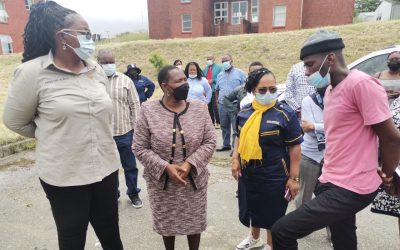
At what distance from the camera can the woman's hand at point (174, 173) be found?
8.09 ft

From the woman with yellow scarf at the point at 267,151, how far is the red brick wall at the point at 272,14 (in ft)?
71.4

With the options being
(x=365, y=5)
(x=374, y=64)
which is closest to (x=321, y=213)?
(x=374, y=64)

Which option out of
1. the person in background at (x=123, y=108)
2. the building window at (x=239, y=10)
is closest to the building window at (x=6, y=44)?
the building window at (x=239, y=10)

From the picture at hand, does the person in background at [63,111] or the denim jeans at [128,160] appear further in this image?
the denim jeans at [128,160]

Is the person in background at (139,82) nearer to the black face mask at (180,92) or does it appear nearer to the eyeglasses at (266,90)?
the black face mask at (180,92)

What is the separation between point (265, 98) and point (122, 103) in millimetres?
1895

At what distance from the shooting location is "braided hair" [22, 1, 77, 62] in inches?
82.4

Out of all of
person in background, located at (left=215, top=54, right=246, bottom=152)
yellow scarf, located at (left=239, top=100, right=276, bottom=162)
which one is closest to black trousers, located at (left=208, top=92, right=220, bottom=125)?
person in background, located at (left=215, top=54, right=246, bottom=152)

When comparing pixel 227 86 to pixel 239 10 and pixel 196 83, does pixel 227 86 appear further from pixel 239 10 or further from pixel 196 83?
pixel 239 10

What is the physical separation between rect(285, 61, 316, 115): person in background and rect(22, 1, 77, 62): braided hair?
286 cm

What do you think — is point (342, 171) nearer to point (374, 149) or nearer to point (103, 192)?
point (374, 149)

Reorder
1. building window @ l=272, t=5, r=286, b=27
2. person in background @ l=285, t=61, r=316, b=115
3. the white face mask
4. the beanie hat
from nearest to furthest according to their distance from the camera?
the beanie hat, the white face mask, person in background @ l=285, t=61, r=316, b=115, building window @ l=272, t=5, r=286, b=27

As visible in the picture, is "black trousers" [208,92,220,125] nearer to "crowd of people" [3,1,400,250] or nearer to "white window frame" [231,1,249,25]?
"crowd of people" [3,1,400,250]

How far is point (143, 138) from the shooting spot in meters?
2.60
